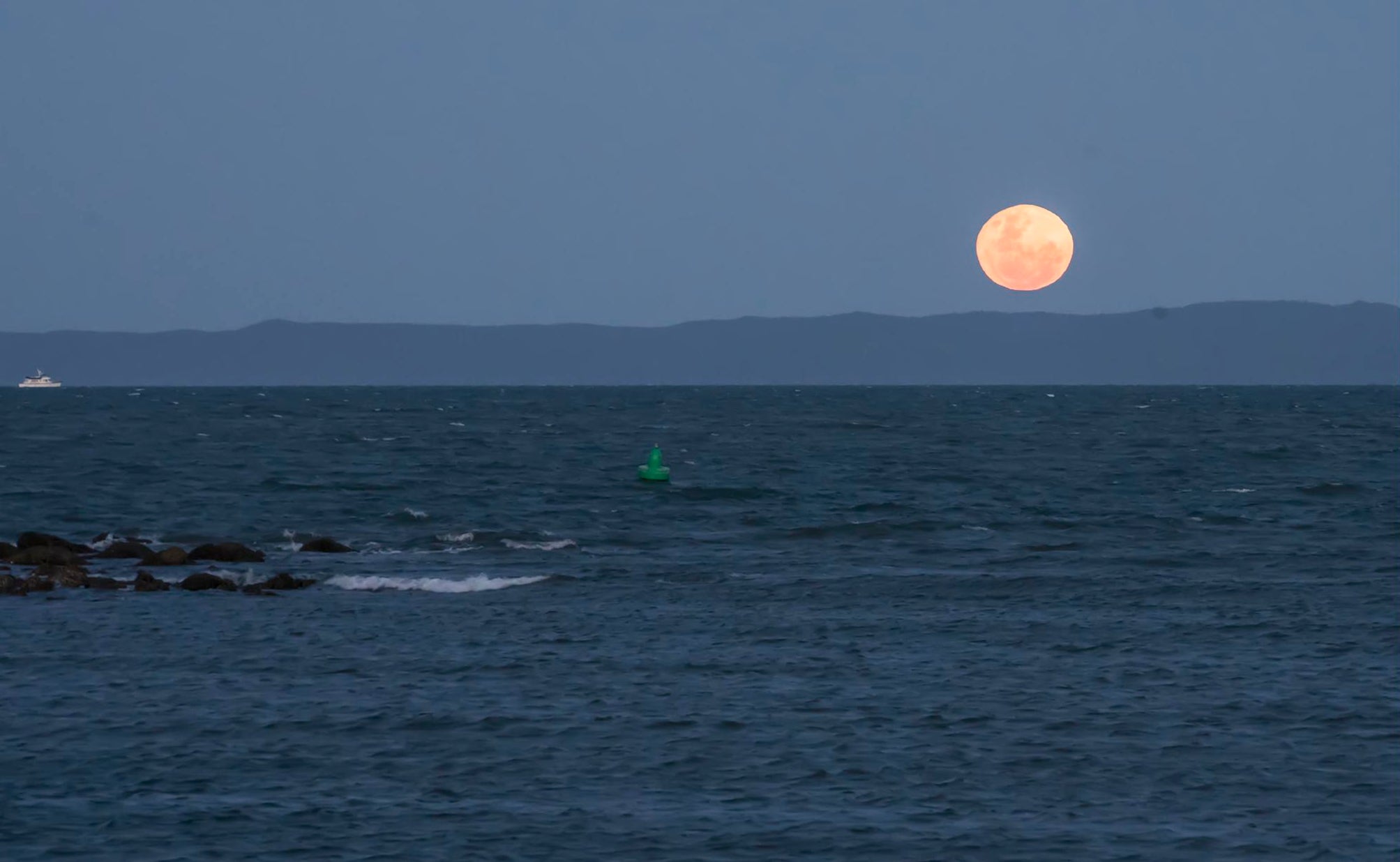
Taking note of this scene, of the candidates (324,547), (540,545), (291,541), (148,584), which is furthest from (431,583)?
(291,541)

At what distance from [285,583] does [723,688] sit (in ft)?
49.2

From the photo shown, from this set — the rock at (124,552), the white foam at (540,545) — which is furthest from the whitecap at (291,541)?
the white foam at (540,545)

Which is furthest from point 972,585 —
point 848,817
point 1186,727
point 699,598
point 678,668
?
point 848,817

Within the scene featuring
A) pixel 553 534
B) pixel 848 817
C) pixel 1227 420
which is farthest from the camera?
pixel 1227 420

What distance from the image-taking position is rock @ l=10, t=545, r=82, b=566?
1532 inches

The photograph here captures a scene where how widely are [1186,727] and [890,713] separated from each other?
363cm

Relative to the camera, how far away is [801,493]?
207 ft

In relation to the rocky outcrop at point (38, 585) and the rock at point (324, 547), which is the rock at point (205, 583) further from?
the rock at point (324, 547)

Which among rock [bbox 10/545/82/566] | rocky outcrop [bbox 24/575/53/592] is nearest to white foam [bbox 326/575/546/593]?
rocky outcrop [bbox 24/575/53/592]

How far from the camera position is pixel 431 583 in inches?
1414

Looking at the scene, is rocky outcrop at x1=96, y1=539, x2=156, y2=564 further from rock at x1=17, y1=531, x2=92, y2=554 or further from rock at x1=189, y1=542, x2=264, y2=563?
rock at x1=189, y1=542, x2=264, y2=563

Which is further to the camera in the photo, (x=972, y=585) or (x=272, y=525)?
(x=272, y=525)

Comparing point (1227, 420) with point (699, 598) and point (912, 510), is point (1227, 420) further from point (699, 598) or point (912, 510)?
point (699, 598)

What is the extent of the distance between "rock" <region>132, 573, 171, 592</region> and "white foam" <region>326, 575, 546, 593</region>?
3.36 meters
